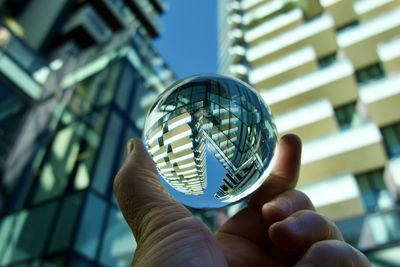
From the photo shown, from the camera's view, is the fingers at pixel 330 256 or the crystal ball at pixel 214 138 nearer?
the fingers at pixel 330 256

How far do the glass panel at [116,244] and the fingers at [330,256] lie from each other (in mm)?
Answer: 6089

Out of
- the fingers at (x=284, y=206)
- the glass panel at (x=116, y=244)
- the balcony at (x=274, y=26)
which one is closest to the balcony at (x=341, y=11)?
the balcony at (x=274, y=26)

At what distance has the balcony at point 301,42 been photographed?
16.9 m

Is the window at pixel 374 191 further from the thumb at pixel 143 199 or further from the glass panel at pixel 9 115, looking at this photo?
the thumb at pixel 143 199

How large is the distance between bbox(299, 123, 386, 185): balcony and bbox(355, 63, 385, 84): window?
3365 millimetres

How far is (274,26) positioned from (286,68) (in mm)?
4197

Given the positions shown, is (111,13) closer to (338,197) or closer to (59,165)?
(59,165)

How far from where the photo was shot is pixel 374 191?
11961 millimetres

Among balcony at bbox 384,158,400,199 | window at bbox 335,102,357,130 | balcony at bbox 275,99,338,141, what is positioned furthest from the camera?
window at bbox 335,102,357,130


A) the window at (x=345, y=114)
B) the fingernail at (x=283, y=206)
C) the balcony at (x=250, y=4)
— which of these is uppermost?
the fingernail at (x=283, y=206)

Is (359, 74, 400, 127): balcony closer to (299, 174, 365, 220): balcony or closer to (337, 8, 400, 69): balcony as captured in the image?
(337, 8, 400, 69): balcony

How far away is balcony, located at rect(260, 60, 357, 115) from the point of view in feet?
46.9

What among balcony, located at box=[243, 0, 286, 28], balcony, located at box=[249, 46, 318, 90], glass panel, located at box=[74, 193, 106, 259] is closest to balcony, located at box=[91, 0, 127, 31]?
balcony, located at box=[243, 0, 286, 28]

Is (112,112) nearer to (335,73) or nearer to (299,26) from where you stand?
(335,73)
